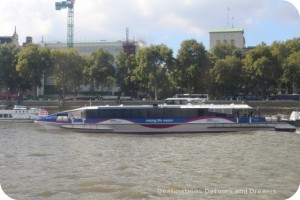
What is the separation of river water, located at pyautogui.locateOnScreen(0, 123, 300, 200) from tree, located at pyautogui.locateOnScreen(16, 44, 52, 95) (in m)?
36.3

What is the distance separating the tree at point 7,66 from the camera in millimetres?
54344

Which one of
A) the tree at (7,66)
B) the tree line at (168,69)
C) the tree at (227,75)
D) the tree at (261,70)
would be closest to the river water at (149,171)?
the tree at (261,70)

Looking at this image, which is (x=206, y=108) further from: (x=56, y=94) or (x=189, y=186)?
(x=56, y=94)

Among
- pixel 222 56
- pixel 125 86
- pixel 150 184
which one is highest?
pixel 222 56

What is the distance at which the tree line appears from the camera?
48.6 metres

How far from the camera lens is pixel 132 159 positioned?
13.5 meters

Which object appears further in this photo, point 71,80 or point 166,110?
point 71,80

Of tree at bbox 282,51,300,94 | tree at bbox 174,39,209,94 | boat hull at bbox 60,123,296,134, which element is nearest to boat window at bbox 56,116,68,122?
boat hull at bbox 60,123,296,134

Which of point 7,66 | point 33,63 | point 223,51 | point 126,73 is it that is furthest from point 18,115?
point 223,51

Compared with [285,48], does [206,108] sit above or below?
below

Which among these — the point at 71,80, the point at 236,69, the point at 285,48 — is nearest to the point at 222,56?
the point at 236,69

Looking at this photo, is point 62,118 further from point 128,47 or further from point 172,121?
point 128,47

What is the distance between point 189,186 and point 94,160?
463cm

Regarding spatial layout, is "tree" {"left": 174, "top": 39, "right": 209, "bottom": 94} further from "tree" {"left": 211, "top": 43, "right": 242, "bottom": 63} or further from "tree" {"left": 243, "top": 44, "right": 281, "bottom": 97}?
"tree" {"left": 243, "top": 44, "right": 281, "bottom": 97}
